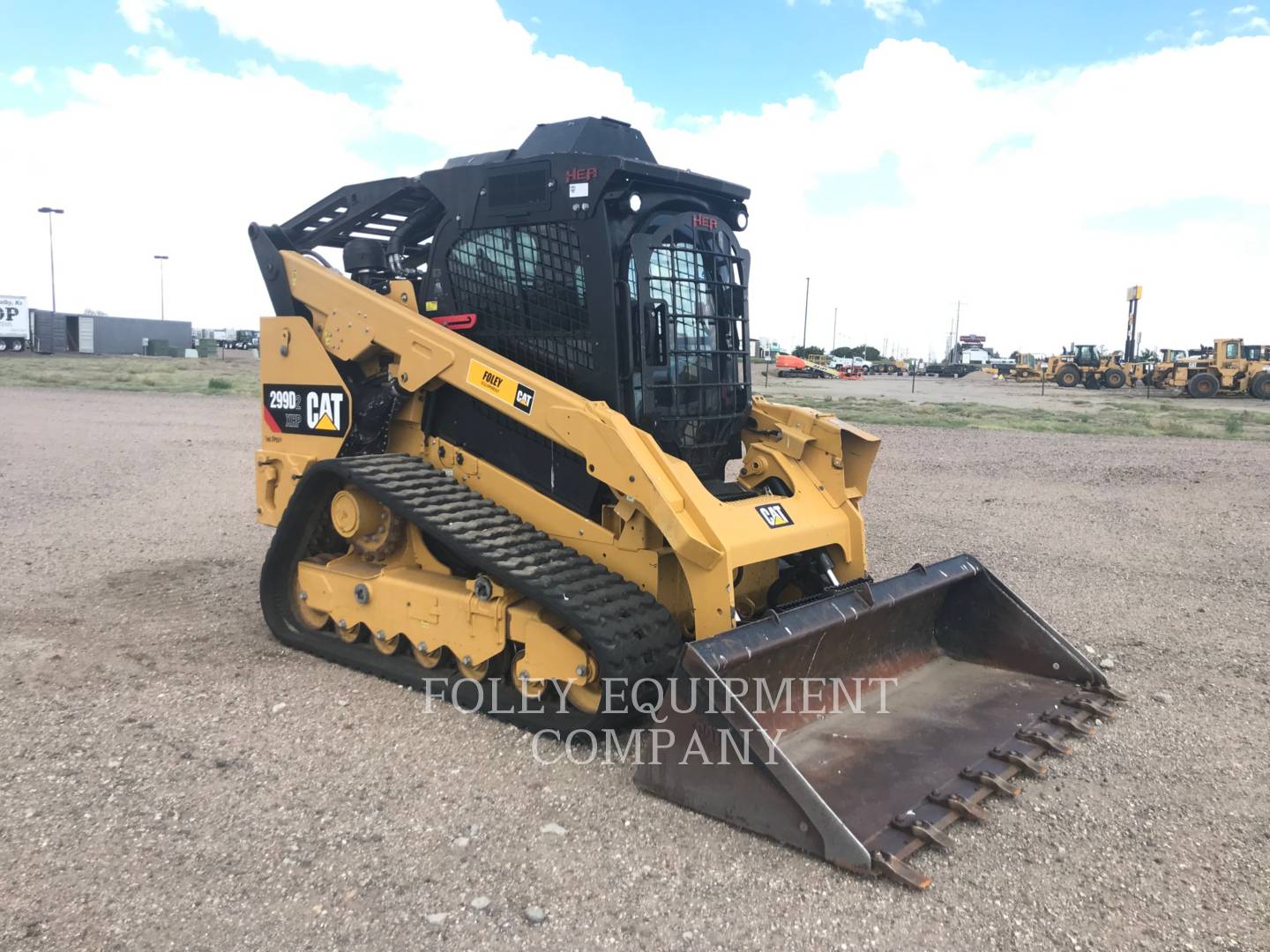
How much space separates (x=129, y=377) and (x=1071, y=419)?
29805 mm

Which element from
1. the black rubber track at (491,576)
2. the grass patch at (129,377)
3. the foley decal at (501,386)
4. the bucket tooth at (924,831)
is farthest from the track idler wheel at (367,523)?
the grass patch at (129,377)

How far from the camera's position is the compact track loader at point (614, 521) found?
13.6 feet

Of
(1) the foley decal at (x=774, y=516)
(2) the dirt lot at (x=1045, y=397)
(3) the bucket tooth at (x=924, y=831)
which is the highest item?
(2) the dirt lot at (x=1045, y=397)

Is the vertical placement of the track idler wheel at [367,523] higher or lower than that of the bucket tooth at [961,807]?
higher

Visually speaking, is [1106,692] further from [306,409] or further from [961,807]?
[306,409]

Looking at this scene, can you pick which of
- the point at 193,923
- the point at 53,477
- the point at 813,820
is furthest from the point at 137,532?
the point at 813,820

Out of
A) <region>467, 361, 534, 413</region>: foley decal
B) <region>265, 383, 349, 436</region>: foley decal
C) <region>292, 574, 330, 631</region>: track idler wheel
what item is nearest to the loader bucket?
<region>467, 361, 534, 413</region>: foley decal

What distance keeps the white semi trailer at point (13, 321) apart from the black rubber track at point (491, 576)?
54.8 m

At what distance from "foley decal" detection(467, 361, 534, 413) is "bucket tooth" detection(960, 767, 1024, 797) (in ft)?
8.81

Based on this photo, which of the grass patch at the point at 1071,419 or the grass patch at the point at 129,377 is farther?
the grass patch at the point at 129,377

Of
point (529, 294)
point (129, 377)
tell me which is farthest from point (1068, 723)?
point (129, 377)

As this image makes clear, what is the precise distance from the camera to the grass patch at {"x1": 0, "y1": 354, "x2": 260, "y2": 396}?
28297 millimetres

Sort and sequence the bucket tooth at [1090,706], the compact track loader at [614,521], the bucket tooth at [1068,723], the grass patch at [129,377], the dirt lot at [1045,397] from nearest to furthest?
the compact track loader at [614,521]
the bucket tooth at [1068,723]
the bucket tooth at [1090,706]
the grass patch at [129,377]
the dirt lot at [1045,397]

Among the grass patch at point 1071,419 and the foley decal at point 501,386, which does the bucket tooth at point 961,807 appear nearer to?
the foley decal at point 501,386
